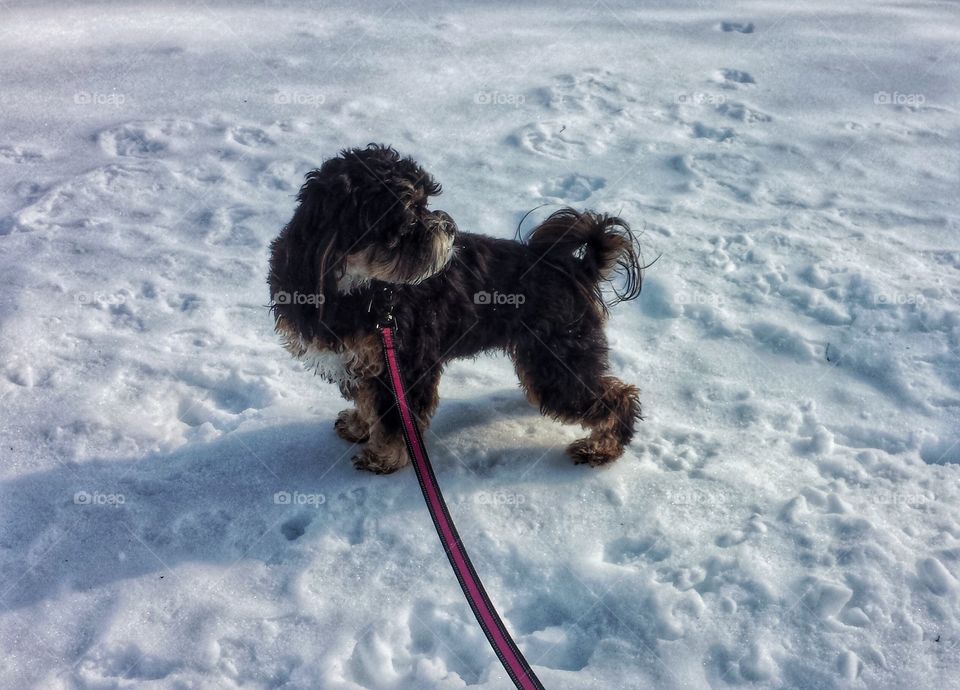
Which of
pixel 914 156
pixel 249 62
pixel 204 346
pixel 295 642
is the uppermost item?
pixel 249 62

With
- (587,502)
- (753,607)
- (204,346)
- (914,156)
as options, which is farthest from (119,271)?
(914,156)

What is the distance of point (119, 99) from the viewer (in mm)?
6938

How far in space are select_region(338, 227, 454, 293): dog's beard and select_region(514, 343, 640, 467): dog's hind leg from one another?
84cm

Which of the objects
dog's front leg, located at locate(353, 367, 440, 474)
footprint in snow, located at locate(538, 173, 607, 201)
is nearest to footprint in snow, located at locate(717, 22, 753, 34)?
footprint in snow, located at locate(538, 173, 607, 201)

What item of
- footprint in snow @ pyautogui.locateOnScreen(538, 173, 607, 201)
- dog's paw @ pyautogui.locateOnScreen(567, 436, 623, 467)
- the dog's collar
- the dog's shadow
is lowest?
the dog's shadow

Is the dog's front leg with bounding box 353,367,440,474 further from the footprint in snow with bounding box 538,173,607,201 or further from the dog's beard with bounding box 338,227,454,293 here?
the footprint in snow with bounding box 538,173,607,201

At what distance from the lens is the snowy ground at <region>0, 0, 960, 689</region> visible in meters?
3.04

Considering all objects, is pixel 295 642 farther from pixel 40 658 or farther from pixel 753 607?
pixel 753 607

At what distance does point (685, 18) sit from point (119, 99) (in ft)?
20.6

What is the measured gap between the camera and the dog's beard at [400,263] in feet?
10.3

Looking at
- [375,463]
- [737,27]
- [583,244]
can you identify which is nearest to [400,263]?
[583,244]

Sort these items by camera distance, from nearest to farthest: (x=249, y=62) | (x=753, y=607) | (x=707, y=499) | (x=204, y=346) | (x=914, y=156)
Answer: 1. (x=753, y=607)
2. (x=707, y=499)
3. (x=204, y=346)
4. (x=914, y=156)
5. (x=249, y=62)

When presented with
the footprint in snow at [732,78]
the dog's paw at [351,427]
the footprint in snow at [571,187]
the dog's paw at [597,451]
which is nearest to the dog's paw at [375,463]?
the dog's paw at [351,427]

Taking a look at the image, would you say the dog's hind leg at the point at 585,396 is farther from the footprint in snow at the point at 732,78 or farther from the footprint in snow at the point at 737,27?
the footprint in snow at the point at 737,27
